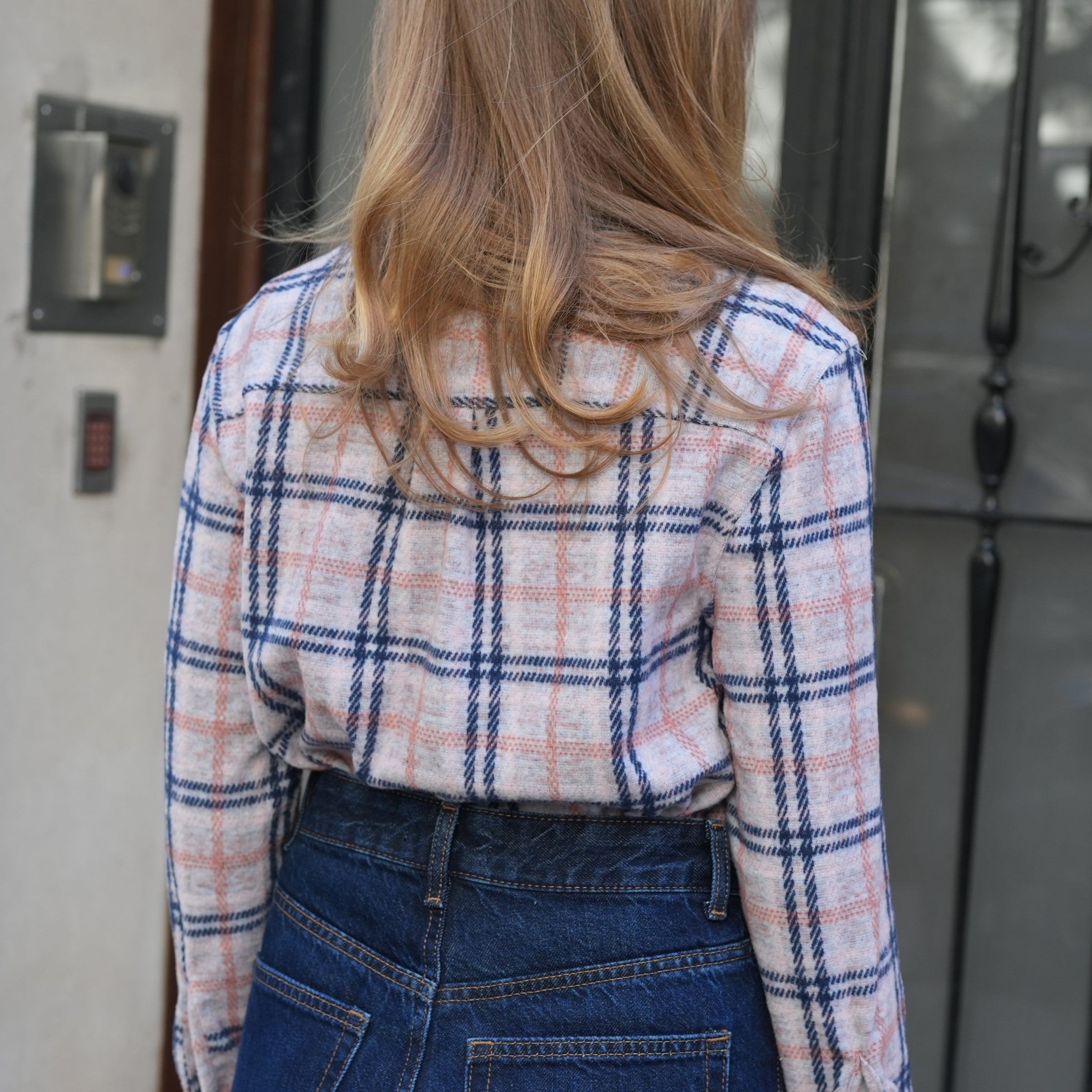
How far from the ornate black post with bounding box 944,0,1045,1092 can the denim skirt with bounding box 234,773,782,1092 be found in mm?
1034

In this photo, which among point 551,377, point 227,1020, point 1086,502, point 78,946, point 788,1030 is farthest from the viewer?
point 78,946

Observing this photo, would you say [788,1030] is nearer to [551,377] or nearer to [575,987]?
[575,987]

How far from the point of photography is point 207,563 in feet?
3.87

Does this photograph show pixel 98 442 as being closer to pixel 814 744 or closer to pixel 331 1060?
pixel 331 1060

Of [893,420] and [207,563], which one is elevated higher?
[893,420]

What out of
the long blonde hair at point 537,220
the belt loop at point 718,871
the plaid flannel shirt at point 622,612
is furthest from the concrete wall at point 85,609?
the belt loop at point 718,871

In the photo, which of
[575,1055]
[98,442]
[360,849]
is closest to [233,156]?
[98,442]

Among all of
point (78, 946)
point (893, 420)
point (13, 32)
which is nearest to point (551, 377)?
point (893, 420)

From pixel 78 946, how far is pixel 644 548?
163cm

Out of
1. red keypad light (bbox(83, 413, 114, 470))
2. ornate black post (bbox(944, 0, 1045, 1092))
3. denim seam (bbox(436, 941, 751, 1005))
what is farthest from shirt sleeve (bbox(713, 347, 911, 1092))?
red keypad light (bbox(83, 413, 114, 470))

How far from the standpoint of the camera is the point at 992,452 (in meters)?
1.96

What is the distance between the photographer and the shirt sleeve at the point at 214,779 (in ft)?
3.83

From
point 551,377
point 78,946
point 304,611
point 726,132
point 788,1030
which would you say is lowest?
point 78,946

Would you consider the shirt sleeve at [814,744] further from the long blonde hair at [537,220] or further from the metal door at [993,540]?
the metal door at [993,540]
